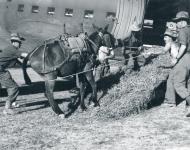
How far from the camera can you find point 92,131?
9.10 metres

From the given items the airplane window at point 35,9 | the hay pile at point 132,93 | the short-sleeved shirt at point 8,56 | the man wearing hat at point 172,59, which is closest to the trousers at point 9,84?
the short-sleeved shirt at point 8,56

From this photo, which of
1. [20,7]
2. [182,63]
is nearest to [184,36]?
[182,63]

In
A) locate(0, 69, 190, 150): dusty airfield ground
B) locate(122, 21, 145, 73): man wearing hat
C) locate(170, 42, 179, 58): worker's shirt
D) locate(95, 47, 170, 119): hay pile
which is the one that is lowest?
locate(0, 69, 190, 150): dusty airfield ground

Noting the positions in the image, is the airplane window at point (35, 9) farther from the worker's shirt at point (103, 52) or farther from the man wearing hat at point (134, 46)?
the worker's shirt at point (103, 52)

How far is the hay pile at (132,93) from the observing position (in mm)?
10182

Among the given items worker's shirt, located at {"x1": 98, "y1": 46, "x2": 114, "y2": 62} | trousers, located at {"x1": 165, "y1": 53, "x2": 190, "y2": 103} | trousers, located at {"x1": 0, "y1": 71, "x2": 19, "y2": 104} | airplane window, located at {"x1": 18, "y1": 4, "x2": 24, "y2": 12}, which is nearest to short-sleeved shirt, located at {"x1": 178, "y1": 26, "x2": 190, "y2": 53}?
trousers, located at {"x1": 165, "y1": 53, "x2": 190, "y2": 103}

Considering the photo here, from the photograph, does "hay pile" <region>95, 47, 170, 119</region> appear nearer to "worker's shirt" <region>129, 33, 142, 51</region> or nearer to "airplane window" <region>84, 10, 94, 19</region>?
"worker's shirt" <region>129, 33, 142, 51</region>

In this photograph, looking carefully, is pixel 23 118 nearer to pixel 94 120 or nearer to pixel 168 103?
pixel 94 120

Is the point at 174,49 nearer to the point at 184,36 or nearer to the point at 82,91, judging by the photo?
the point at 184,36

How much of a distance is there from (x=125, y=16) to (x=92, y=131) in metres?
9.41

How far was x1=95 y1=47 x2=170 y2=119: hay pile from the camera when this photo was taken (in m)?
10.2

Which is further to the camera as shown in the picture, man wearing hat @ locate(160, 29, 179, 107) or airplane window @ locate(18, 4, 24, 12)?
airplane window @ locate(18, 4, 24, 12)

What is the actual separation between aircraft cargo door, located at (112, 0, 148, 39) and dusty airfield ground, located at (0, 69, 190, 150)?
23.4ft

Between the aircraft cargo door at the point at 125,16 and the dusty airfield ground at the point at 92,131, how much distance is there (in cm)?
714
